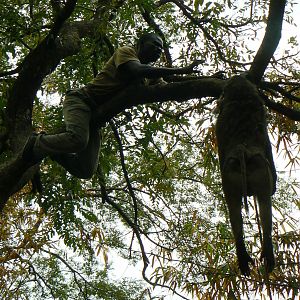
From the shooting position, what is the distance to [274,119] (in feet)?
15.8

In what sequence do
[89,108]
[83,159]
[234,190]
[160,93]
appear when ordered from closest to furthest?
1. [234,190]
2. [160,93]
3. [89,108]
4. [83,159]

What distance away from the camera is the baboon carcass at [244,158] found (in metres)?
2.84

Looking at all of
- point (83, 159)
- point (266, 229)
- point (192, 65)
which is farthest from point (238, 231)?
point (83, 159)

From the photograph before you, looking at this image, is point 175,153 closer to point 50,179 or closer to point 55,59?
point 50,179

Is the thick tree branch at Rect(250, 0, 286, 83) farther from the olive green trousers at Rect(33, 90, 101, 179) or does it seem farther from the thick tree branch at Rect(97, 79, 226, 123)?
the olive green trousers at Rect(33, 90, 101, 179)

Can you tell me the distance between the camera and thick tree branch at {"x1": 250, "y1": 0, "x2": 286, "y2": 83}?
9.61ft

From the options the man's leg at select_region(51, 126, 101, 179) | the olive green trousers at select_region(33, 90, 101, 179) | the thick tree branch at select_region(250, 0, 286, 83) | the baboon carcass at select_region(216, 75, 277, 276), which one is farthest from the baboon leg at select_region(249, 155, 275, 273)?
the man's leg at select_region(51, 126, 101, 179)

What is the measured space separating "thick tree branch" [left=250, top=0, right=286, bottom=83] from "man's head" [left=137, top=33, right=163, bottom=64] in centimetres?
100

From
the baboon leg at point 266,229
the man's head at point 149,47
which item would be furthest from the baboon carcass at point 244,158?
the man's head at point 149,47

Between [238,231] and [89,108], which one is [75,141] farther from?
[238,231]

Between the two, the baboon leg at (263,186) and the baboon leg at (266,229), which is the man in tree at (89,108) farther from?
the baboon leg at (266,229)

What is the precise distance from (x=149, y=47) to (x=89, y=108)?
2.03 ft

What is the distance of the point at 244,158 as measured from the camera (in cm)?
289

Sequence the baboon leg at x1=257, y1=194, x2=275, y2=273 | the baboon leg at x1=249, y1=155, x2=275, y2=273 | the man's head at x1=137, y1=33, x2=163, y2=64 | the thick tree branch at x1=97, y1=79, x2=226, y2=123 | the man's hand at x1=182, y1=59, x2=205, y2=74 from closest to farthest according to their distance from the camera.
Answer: the baboon leg at x1=257, y1=194, x2=275, y2=273 < the baboon leg at x1=249, y1=155, x2=275, y2=273 < the man's hand at x1=182, y1=59, x2=205, y2=74 < the thick tree branch at x1=97, y1=79, x2=226, y2=123 < the man's head at x1=137, y1=33, x2=163, y2=64
